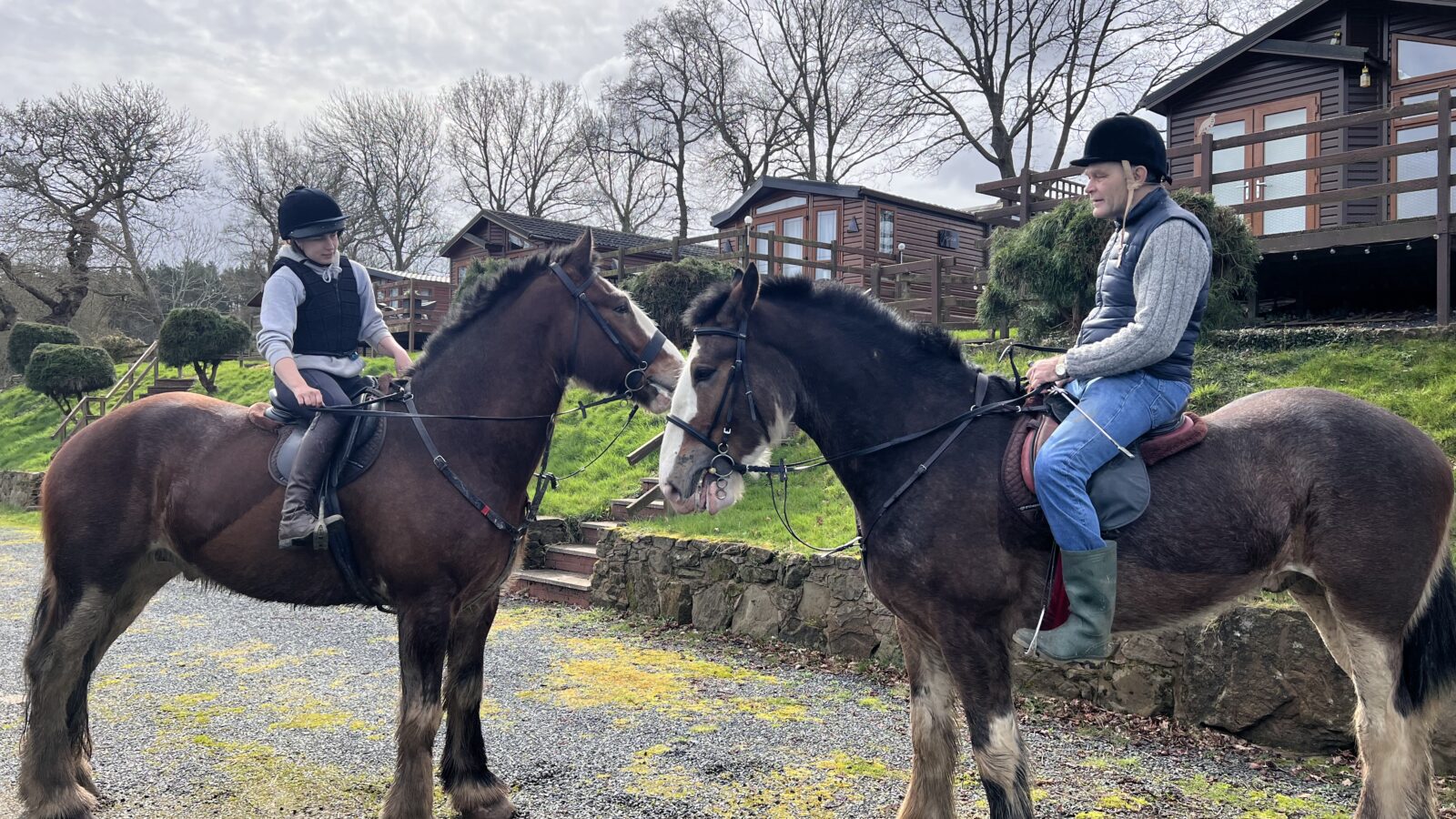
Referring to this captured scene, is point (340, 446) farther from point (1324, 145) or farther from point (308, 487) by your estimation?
point (1324, 145)

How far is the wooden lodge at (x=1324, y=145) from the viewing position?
10.8 metres

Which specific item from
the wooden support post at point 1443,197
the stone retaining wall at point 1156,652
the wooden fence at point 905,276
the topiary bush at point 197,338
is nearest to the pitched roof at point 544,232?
the wooden fence at point 905,276

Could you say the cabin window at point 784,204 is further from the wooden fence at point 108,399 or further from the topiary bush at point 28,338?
the topiary bush at point 28,338

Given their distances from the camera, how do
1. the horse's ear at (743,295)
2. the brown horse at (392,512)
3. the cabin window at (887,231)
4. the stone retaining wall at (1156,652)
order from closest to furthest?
the horse's ear at (743,295)
the brown horse at (392,512)
the stone retaining wall at (1156,652)
the cabin window at (887,231)

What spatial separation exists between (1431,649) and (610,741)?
406cm

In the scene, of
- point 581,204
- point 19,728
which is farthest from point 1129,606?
point 581,204

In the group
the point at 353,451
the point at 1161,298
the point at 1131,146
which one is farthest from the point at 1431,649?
the point at 353,451

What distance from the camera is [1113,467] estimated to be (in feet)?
10.3

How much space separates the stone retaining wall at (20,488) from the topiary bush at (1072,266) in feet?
64.8

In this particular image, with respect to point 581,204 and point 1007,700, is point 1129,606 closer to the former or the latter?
point 1007,700

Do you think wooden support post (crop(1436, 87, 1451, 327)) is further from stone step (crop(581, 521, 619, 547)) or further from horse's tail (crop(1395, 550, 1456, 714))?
stone step (crop(581, 521, 619, 547))

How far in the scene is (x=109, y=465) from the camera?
4148 mm

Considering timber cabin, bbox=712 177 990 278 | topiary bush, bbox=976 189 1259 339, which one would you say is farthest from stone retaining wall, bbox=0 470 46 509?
topiary bush, bbox=976 189 1259 339

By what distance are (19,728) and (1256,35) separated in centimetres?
1977
